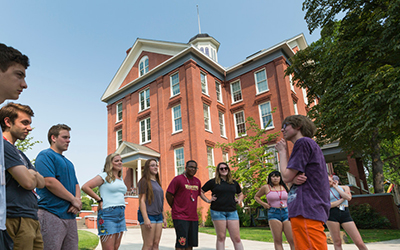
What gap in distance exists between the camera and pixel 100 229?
14.1 ft

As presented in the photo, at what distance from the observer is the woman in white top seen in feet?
14.1

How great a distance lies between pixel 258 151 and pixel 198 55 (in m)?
10.4

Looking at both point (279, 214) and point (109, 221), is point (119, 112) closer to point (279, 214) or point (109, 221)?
point (279, 214)

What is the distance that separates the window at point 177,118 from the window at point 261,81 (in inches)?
274

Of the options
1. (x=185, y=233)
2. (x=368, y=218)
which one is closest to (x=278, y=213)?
(x=185, y=233)

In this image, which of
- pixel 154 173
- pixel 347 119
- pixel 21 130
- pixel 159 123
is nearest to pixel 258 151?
pixel 347 119

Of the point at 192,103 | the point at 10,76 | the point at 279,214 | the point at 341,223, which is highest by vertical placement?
the point at 192,103

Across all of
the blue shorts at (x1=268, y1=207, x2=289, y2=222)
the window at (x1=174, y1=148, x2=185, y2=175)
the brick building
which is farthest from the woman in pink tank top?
the window at (x1=174, y1=148, x2=185, y2=175)

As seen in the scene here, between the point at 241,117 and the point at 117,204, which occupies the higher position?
the point at 241,117

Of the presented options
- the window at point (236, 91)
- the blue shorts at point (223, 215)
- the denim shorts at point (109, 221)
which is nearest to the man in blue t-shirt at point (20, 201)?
the denim shorts at point (109, 221)

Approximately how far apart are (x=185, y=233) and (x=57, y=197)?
9.30 feet

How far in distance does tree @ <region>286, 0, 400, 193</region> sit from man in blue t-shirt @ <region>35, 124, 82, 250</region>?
974cm

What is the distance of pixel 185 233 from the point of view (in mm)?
5398

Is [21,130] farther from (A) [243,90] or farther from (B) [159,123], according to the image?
(A) [243,90]
